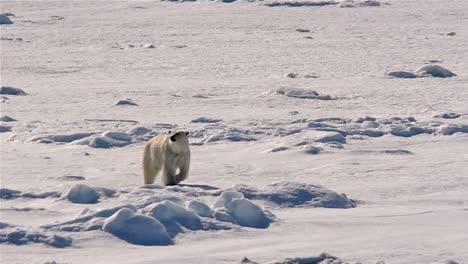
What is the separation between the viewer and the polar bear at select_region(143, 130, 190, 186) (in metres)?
6.98

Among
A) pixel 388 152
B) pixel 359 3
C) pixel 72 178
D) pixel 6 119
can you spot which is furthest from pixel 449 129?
pixel 359 3

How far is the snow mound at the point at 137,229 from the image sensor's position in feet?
16.6

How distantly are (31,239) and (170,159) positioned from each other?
211 cm

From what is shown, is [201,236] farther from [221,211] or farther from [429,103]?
[429,103]

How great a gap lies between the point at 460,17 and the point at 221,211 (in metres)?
18.3

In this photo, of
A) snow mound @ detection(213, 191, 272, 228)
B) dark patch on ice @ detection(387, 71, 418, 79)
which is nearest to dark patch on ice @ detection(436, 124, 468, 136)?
snow mound @ detection(213, 191, 272, 228)

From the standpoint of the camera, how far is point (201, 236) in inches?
206

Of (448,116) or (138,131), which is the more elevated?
(138,131)

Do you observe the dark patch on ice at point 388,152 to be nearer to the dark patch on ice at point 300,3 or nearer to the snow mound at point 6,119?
the snow mound at point 6,119

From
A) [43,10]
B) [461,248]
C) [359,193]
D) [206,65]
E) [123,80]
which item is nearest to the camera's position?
[461,248]

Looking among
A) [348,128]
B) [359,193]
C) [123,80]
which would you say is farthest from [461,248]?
[123,80]

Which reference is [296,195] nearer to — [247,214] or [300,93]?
[247,214]

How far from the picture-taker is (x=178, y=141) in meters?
7.00

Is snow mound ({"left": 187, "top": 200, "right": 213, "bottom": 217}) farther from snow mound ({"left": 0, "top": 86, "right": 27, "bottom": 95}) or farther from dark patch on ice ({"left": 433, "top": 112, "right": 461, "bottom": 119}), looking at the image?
snow mound ({"left": 0, "top": 86, "right": 27, "bottom": 95})
